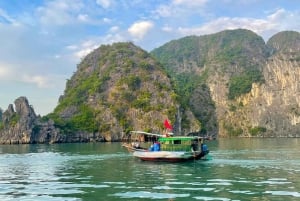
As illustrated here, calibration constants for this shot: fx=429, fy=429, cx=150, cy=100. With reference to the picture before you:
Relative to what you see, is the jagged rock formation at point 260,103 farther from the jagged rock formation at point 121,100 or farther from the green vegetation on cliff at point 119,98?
the green vegetation on cliff at point 119,98

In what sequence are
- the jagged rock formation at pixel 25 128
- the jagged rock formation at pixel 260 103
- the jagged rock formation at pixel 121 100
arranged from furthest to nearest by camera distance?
the jagged rock formation at pixel 260 103
the jagged rock formation at pixel 121 100
the jagged rock formation at pixel 25 128

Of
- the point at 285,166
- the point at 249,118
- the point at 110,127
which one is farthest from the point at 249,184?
the point at 249,118

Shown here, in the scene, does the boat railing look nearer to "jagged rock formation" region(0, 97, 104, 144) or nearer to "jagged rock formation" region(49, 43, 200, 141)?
"jagged rock formation" region(0, 97, 104, 144)

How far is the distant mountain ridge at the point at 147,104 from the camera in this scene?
12360 cm

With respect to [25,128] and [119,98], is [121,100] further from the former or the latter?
[25,128]

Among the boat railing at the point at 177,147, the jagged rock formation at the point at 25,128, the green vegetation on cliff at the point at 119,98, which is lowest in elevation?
the boat railing at the point at 177,147

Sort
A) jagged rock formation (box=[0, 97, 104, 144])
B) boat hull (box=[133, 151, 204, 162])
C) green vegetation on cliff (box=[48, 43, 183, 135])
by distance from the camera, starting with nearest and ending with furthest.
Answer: boat hull (box=[133, 151, 204, 162]) < jagged rock formation (box=[0, 97, 104, 144]) < green vegetation on cliff (box=[48, 43, 183, 135])

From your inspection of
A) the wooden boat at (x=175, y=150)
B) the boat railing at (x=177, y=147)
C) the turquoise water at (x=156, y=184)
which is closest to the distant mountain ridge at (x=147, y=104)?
the wooden boat at (x=175, y=150)

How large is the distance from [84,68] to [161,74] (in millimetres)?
38422

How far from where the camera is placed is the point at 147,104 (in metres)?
137

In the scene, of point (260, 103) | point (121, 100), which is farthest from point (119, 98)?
point (260, 103)

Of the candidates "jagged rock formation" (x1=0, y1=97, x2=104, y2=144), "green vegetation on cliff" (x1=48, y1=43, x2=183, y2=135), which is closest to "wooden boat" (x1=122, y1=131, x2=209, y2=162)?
"jagged rock formation" (x1=0, y1=97, x2=104, y2=144)

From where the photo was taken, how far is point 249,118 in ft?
601

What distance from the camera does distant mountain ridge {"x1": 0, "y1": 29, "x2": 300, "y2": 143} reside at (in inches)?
4866
